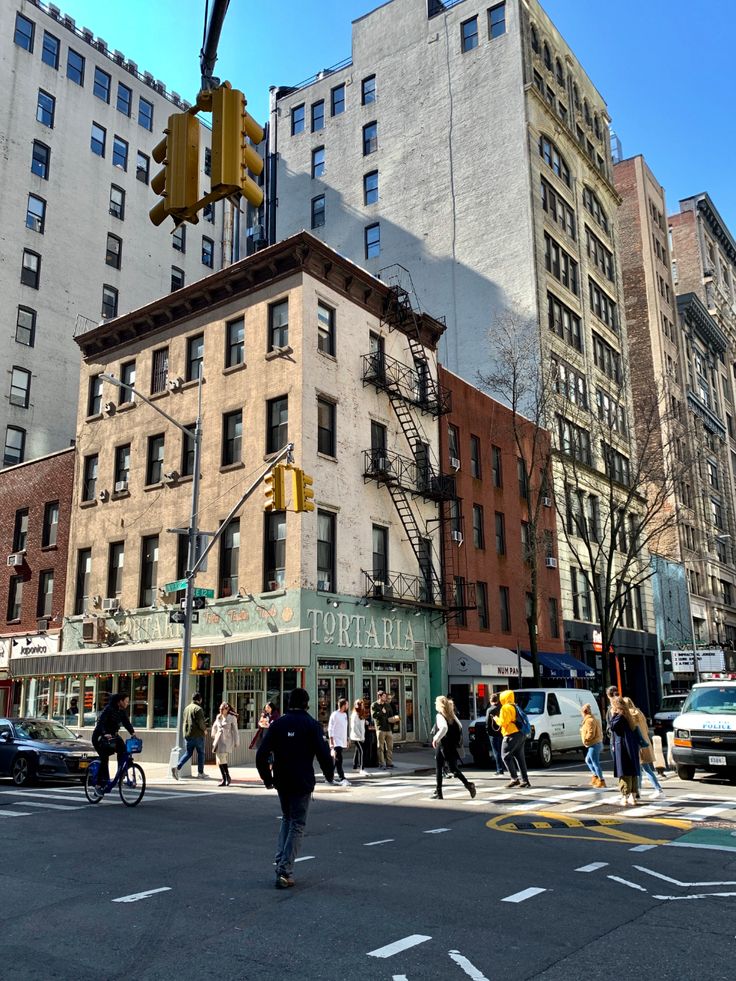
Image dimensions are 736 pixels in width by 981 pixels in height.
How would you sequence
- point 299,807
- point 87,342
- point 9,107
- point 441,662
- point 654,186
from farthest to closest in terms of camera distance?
1. point 654,186
2. point 9,107
3. point 87,342
4. point 441,662
5. point 299,807

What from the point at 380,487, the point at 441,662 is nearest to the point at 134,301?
the point at 380,487

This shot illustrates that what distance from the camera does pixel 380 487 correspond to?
29.5 m

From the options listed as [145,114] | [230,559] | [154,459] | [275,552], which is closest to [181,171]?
[275,552]

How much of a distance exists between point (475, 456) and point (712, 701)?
61.5ft

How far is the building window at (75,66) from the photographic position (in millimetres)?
50031

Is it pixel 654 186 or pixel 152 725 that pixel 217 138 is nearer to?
pixel 152 725

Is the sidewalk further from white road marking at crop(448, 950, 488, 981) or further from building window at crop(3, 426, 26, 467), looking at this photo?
building window at crop(3, 426, 26, 467)

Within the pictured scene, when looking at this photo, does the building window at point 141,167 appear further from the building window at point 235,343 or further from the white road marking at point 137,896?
the white road marking at point 137,896

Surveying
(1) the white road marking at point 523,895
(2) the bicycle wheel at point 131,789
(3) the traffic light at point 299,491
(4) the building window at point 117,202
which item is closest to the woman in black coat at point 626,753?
(1) the white road marking at point 523,895

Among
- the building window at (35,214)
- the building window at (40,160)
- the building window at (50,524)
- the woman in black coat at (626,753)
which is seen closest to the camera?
the woman in black coat at (626,753)

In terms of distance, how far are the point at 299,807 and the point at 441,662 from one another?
923 inches

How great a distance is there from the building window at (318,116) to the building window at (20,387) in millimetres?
24421

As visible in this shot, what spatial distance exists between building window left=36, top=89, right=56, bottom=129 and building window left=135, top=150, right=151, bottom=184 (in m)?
5.87

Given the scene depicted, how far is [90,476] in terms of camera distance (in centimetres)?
3309
